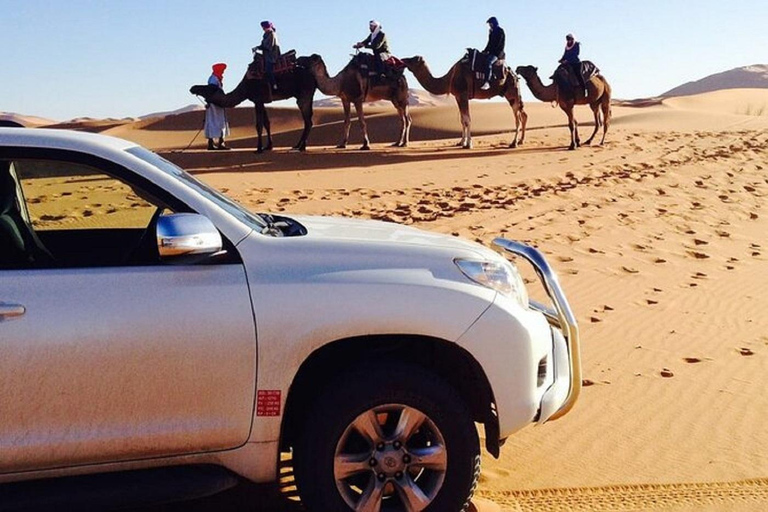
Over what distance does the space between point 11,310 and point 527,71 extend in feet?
76.3

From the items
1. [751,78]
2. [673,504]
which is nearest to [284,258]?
[673,504]

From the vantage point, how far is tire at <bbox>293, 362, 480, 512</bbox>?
388 centimetres

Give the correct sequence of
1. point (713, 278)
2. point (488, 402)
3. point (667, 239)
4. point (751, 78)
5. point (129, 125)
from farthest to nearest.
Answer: point (751, 78) < point (129, 125) < point (667, 239) < point (713, 278) < point (488, 402)

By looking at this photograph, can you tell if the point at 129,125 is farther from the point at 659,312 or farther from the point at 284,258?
the point at 284,258

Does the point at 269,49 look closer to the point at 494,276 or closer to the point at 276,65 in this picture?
the point at 276,65

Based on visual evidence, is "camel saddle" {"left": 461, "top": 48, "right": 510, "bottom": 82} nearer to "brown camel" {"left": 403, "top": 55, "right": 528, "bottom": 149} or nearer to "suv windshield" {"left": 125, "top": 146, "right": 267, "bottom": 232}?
"brown camel" {"left": 403, "top": 55, "right": 528, "bottom": 149}

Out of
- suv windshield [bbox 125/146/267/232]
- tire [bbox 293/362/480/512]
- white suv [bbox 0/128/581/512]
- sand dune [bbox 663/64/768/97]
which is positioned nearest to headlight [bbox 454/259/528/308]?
white suv [bbox 0/128/581/512]

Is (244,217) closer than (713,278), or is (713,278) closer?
(244,217)

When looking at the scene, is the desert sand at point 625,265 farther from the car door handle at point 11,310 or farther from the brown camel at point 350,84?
the car door handle at point 11,310

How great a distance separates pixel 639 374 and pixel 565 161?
1539 centimetres

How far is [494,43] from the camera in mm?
23766

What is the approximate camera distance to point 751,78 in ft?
399

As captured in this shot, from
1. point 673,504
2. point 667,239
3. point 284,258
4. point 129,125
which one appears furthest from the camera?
point 129,125

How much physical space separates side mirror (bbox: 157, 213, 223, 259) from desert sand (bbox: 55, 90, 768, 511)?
2.04 meters
